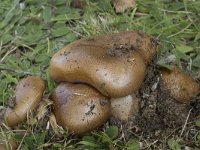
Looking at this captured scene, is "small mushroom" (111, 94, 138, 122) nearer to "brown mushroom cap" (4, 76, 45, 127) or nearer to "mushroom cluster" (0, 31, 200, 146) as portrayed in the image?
"mushroom cluster" (0, 31, 200, 146)

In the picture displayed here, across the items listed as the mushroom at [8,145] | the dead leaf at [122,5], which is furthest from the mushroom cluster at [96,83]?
the dead leaf at [122,5]

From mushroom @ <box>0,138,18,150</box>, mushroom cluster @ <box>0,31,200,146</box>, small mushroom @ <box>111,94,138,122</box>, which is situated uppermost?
mushroom cluster @ <box>0,31,200,146</box>

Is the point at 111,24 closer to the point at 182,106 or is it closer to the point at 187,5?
the point at 187,5

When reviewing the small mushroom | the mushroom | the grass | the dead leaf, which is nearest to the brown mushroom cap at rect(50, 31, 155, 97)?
the small mushroom

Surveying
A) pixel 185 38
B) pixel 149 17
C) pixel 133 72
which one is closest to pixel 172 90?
pixel 133 72

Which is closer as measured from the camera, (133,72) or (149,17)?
(133,72)

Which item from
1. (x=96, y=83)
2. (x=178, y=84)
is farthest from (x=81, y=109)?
(x=178, y=84)
